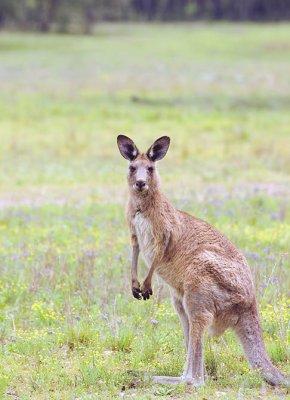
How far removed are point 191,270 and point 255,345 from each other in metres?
0.58

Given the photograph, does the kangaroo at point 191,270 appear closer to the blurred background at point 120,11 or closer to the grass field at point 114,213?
the grass field at point 114,213

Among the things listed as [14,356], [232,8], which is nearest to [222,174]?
[14,356]

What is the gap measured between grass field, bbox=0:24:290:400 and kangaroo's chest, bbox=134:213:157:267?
69 centimetres

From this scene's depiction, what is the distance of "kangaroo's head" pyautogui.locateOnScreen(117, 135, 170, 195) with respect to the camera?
5.10 meters

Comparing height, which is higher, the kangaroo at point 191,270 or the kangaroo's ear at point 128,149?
the kangaroo's ear at point 128,149

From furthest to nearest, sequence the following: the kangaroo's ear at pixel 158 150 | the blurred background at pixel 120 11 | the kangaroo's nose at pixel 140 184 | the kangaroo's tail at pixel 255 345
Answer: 1. the blurred background at pixel 120 11
2. the kangaroo's ear at pixel 158 150
3. the kangaroo's nose at pixel 140 184
4. the kangaroo's tail at pixel 255 345

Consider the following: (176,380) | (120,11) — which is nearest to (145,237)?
(176,380)

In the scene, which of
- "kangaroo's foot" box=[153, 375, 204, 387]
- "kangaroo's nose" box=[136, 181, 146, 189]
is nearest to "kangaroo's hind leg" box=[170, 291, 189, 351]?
"kangaroo's foot" box=[153, 375, 204, 387]

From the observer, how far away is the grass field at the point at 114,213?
16.6ft

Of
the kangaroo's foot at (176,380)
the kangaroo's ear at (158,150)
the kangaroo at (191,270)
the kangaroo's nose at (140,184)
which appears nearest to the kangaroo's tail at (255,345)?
the kangaroo at (191,270)

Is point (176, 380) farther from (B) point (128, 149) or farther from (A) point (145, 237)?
(B) point (128, 149)

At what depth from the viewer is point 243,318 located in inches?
182

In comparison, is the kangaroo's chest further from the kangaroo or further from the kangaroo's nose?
the kangaroo's nose

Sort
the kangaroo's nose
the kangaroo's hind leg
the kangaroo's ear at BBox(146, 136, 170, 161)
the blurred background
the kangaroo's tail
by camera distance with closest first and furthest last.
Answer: the kangaroo's tail
the kangaroo's hind leg
the kangaroo's nose
the kangaroo's ear at BBox(146, 136, 170, 161)
the blurred background
